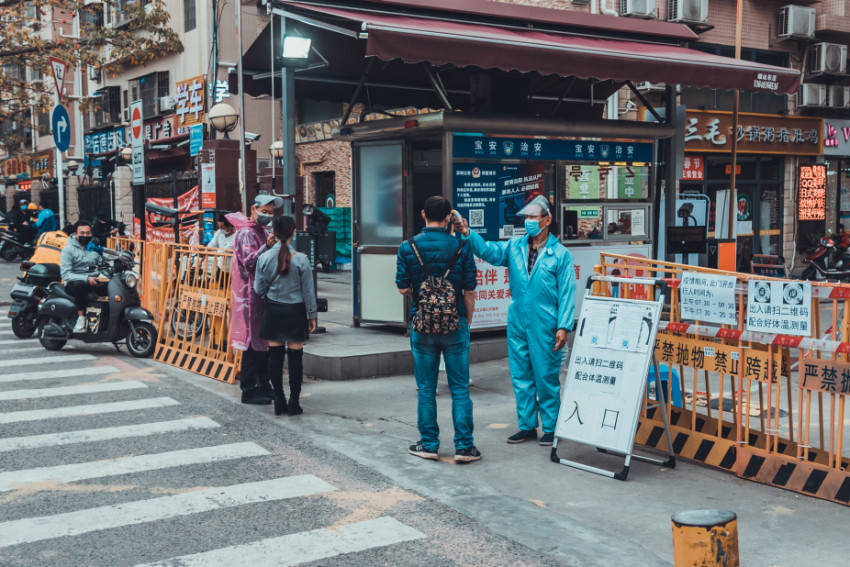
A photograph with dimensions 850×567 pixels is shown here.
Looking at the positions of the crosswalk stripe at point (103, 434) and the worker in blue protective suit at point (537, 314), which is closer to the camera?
the worker in blue protective suit at point (537, 314)

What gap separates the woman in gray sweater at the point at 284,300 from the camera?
765cm

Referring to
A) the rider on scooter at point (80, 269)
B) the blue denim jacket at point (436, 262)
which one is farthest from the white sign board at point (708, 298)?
the rider on scooter at point (80, 269)

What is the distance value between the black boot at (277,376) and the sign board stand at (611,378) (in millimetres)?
2675

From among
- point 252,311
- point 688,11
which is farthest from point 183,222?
point 688,11

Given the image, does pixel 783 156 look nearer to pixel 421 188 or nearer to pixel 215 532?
pixel 421 188

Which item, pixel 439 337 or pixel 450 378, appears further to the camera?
pixel 450 378

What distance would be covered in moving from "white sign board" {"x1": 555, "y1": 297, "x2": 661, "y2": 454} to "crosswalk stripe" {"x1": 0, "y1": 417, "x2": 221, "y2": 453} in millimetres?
3147

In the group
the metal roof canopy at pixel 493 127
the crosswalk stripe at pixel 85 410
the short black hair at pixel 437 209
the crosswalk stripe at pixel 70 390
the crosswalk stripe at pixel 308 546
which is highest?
the metal roof canopy at pixel 493 127

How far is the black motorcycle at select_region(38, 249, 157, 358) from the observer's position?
34.6ft

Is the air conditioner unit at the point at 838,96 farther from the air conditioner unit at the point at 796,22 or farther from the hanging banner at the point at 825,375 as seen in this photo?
the hanging banner at the point at 825,375

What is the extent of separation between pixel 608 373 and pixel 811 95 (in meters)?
20.6

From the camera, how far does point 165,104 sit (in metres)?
28.9

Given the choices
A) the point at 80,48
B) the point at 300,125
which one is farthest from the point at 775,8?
the point at 80,48

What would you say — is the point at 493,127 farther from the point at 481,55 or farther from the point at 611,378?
the point at 611,378
